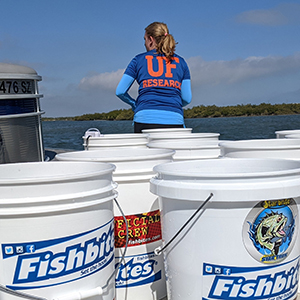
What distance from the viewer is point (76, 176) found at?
160 cm

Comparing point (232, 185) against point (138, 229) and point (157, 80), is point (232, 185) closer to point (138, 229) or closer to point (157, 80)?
point (138, 229)

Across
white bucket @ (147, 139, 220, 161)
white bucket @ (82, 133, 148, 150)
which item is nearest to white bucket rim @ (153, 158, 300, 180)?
white bucket @ (147, 139, 220, 161)

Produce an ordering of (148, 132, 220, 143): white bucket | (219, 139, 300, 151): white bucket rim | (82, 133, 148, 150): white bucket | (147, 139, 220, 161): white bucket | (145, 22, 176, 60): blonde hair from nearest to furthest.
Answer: (219, 139, 300, 151): white bucket rim
(147, 139, 220, 161): white bucket
(82, 133, 148, 150): white bucket
(148, 132, 220, 143): white bucket
(145, 22, 176, 60): blonde hair

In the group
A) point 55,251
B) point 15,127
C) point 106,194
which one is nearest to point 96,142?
point 15,127

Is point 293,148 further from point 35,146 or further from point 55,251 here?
point 35,146

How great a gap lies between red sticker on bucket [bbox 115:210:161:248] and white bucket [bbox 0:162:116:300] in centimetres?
39

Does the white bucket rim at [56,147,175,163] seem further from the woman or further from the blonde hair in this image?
the blonde hair

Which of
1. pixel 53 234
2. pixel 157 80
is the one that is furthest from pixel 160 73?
pixel 53 234

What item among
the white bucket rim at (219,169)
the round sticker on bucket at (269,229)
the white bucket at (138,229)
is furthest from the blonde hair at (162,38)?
the round sticker on bucket at (269,229)

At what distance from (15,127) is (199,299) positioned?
2.89m

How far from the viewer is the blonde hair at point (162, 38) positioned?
4.52 m

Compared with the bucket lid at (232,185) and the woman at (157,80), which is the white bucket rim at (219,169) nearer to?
the bucket lid at (232,185)

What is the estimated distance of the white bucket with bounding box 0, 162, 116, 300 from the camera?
1.55m

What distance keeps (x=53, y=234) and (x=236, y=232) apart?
0.79m
